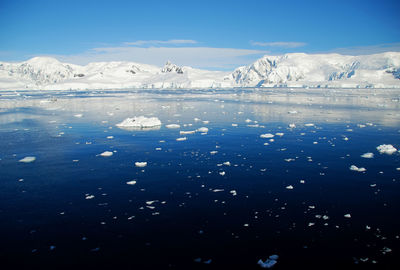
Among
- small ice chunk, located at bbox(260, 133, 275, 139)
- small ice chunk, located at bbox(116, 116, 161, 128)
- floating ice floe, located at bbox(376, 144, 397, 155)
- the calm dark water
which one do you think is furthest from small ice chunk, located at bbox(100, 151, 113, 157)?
floating ice floe, located at bbox(376, 144, 397, 155)

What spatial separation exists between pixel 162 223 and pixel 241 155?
7.37 m

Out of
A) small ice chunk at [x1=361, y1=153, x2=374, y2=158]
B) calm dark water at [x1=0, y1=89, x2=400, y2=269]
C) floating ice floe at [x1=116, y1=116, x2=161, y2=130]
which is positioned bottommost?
calm dark water at [x1=0, y1=89, x2=400, y2=269]

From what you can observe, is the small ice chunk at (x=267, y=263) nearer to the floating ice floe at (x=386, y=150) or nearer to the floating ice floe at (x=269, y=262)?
the floating ice floe at (x=269, y=262)

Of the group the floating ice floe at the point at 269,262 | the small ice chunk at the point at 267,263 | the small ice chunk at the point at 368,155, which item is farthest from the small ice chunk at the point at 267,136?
the small ice chunk at the point at 267,263

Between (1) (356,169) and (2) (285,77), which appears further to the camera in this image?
(2) (285,77)

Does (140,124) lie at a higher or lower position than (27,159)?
higher

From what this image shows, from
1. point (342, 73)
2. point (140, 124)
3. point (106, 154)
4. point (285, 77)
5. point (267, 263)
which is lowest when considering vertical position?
point (267, 263)

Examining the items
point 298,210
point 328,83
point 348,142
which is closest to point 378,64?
point 328,83

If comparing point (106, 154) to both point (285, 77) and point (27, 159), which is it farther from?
point (285, 77)

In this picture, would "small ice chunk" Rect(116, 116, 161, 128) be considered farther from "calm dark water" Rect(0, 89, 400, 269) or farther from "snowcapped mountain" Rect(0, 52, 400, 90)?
"snowcapped mountain" Rect(0, 52, 400, 90)

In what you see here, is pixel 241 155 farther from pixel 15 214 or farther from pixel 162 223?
pixel 15 214

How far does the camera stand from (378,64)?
548 feet

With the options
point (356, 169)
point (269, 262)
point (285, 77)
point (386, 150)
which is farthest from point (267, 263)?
point (285, 77)

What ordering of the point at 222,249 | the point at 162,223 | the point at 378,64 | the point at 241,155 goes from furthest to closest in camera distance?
1. the point at 378,64
2. the point at 241,155
3. the point at 162,223
4. the point at 222,249
